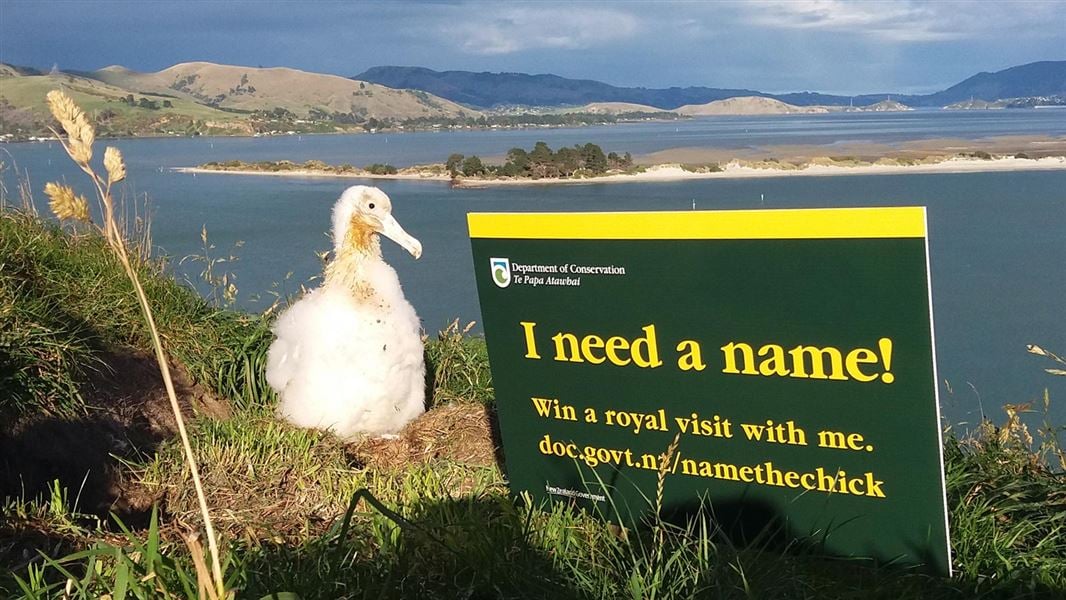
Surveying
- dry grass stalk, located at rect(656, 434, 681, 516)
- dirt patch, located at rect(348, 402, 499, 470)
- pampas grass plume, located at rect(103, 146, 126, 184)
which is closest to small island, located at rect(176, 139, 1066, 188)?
dirt patch, located at rect(348, 402, 499, 470)

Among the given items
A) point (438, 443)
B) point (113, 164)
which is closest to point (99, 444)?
point (438, 443)

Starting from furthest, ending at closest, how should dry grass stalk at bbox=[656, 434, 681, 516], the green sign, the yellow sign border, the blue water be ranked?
the blue water
dry grass stalk at bbox=[656, 434, 681, 516]
the green sign
the yellow sign border

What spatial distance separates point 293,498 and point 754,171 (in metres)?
20.4

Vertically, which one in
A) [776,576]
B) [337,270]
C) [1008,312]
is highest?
[337,270]

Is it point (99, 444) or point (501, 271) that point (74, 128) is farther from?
point (99, 444)

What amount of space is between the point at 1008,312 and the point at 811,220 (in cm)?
852

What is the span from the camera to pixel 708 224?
8.70ft

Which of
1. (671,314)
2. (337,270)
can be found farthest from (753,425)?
(337,270)

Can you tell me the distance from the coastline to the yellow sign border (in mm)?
17425

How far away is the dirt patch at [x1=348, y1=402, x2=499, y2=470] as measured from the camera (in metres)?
4.36

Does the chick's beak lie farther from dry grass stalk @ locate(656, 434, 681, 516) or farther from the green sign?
dry grass stalk @ locate(656, 434, 681, 516)

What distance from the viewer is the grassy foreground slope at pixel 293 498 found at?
2.65 m

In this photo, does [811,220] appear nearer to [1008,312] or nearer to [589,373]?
[589,373]

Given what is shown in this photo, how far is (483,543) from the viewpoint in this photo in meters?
2.83
